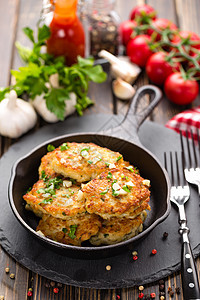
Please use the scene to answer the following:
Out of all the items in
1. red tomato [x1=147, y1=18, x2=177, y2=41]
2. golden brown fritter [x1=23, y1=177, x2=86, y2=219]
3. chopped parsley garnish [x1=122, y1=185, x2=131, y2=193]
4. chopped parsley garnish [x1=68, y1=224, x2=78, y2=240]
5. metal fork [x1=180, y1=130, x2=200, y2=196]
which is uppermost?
red tomato [x1=147, y1=18, x2=177, y2=41]

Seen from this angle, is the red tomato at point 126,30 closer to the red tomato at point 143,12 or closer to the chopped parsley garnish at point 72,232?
the red tomato at point 143,12

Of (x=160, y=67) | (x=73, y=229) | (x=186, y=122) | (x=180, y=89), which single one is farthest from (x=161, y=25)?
(x=73, y=229)

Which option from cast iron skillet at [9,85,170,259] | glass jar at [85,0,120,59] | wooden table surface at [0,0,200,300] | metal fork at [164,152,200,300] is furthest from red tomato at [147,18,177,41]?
metal fork at [164,152,200,300]

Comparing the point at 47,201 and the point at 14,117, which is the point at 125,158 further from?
the point at 14,117

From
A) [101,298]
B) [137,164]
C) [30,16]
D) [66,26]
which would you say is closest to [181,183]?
[137,164]

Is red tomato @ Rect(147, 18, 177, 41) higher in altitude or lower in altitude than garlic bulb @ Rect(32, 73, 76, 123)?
higher

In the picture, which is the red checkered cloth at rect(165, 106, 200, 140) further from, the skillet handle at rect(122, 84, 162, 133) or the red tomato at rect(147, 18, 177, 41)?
the red tomato at rect(147, 18, 177, 41)
